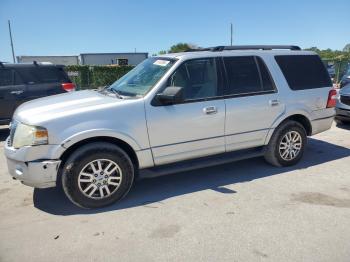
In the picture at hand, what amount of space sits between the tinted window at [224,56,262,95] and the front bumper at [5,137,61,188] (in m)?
2.53

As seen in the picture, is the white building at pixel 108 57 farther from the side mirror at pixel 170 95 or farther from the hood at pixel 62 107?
the side mirror at pixel 170 95

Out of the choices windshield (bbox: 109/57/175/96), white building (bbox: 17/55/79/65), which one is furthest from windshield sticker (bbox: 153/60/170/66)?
white building (bbox: 17/55/79/65)

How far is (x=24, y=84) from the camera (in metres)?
8.07

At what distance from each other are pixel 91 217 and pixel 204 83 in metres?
2.28

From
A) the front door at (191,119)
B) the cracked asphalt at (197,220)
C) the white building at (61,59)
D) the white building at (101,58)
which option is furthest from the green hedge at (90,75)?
the white building at (101,58)

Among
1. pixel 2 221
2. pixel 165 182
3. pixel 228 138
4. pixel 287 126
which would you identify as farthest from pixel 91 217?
pixel 287 126

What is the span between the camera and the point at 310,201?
408cm

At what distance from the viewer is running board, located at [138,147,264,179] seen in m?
4.28

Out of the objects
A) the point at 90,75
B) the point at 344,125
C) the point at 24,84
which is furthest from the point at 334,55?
the point at 24,84

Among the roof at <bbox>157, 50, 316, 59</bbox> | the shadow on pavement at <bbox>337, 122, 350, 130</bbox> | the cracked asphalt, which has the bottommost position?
the cracked asphalt

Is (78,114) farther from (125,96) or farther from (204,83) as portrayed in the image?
(204,83)

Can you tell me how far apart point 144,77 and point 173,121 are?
852mm

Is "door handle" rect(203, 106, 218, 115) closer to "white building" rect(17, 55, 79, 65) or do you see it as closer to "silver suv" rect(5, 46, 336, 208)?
"silver suv" rect(5, 46, 336, 208)

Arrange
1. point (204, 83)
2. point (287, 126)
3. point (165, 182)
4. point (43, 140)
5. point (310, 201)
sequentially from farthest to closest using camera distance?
point (287, 126)
point (165, 182)
point (204, 83)
point (310, 201)
point (43, 140)
